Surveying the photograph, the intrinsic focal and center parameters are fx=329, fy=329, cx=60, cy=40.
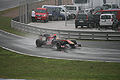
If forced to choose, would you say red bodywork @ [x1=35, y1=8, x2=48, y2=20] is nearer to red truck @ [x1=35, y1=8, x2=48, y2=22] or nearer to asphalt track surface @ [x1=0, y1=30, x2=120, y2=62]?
red truck @ [x1=35, y1=8, x2=48, y2=22]

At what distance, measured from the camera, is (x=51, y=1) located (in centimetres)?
5916

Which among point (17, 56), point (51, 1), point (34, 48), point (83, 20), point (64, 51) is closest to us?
point (17, 56)

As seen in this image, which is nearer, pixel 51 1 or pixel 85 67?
pixel 85 67

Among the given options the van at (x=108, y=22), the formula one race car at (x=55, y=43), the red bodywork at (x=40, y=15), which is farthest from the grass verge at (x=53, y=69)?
the red bodywork at (x=40, y=15)

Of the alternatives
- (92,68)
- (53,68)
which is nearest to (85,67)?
(92,68)

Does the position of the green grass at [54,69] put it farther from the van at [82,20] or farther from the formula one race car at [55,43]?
the van at [82,20]

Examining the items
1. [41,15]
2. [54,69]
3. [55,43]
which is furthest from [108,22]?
[54,69]

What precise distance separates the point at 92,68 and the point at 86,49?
5905 mm

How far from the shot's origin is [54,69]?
590 inches

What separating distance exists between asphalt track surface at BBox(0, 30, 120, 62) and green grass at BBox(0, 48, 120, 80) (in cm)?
127

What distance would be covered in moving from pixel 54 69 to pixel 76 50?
5.70 metres

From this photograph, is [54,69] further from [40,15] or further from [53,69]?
[40,15]

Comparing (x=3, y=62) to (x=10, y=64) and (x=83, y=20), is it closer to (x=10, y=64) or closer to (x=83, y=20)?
(x=10, y=64)

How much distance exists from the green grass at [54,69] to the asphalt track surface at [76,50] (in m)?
1.27
